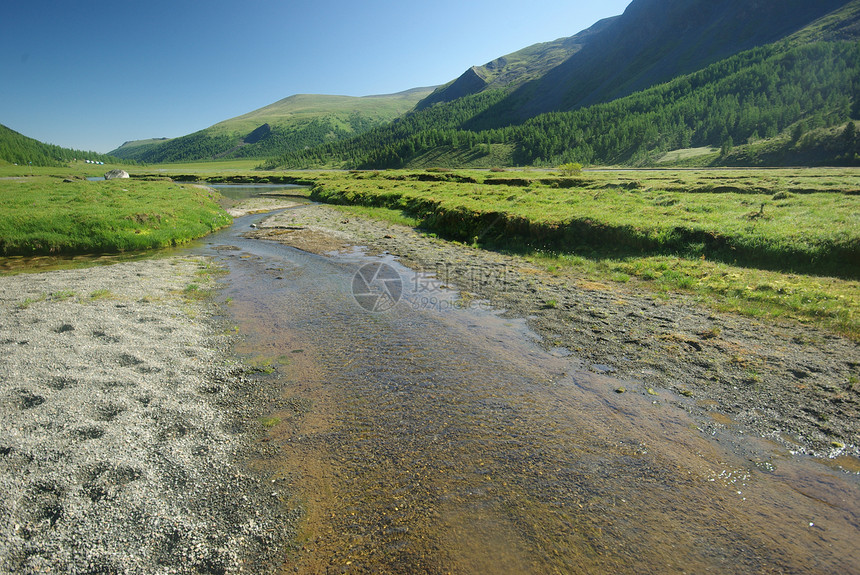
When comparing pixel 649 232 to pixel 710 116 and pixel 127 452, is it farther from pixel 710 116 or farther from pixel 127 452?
pixel 710 116

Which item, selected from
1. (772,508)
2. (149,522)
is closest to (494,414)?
(772,508)

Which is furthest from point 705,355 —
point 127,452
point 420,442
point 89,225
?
point 89,225

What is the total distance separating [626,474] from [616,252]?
59.5ft

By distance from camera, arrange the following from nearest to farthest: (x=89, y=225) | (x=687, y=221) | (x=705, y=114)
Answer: (x=687, y=221)
(x=89, y=225)
(x=705, y=114)

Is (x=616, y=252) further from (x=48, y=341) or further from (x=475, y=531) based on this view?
(x=48, y=341)

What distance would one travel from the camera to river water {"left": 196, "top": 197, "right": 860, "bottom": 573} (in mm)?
6152

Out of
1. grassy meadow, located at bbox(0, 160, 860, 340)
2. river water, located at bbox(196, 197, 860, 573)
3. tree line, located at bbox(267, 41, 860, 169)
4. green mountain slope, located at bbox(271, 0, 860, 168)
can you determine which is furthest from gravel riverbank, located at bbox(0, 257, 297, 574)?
tree line, located at bbox(267, 41, 860, 169)

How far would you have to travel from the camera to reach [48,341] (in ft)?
39.8

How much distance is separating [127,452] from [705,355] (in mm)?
16090

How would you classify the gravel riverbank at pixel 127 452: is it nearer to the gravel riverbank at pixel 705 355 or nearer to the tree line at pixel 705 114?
the gravel riverbank at pixel 705 355

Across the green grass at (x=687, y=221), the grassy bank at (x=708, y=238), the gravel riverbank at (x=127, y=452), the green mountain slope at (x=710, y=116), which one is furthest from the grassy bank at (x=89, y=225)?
the green mountain slope at (x=710, y=116)

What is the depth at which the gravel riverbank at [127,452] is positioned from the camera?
596cm

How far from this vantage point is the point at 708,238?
69.6ft

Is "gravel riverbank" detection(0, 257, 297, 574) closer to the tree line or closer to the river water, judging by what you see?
the river water
